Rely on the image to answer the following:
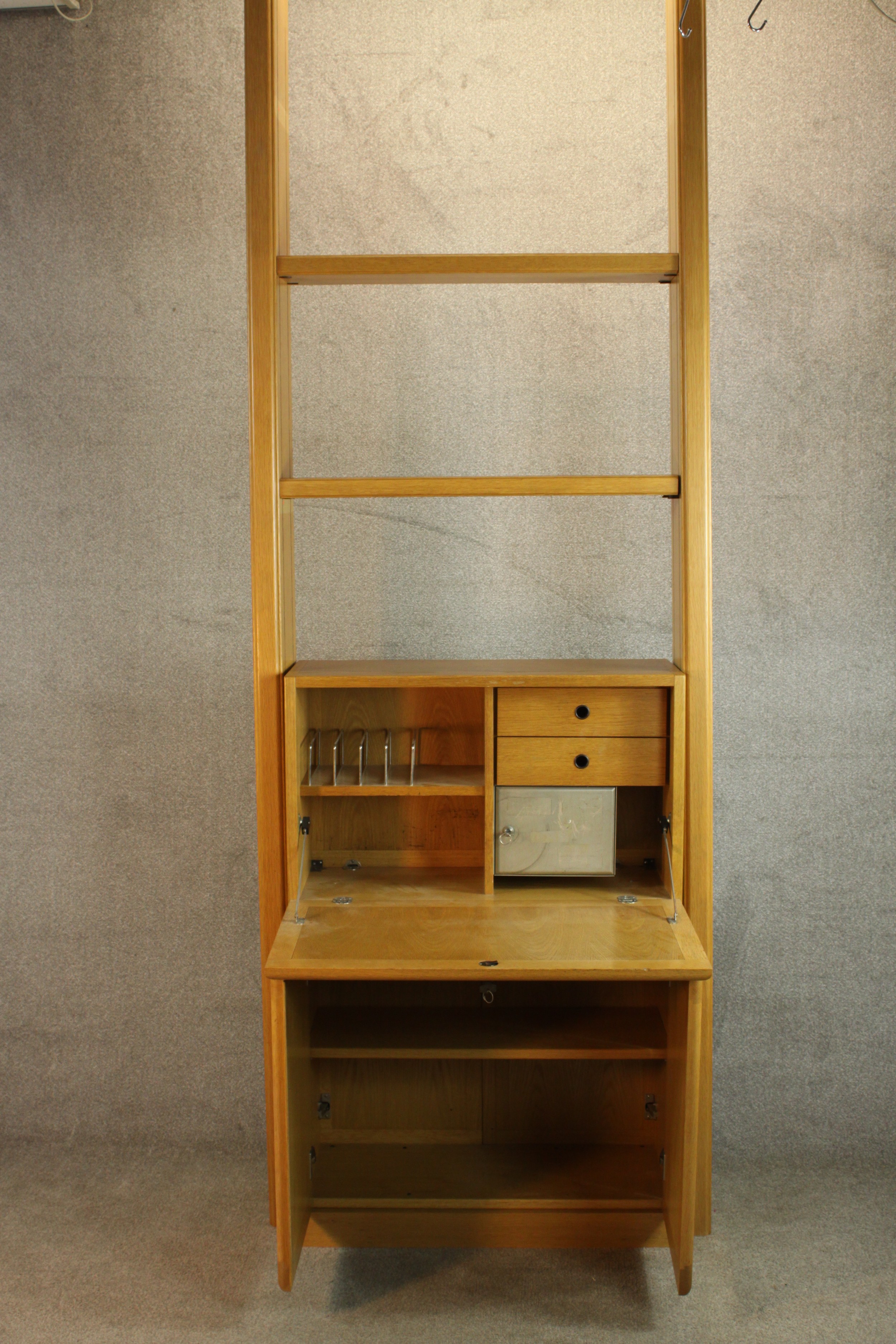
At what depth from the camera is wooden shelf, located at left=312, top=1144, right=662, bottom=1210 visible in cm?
241

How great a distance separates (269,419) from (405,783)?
871 mm

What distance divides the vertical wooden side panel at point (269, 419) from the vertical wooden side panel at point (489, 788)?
0.47m

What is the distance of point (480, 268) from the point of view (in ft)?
7.39

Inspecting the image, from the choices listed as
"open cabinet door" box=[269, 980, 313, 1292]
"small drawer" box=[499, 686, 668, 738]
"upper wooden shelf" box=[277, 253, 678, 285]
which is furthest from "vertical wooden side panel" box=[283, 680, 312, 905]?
"upper wooden shelf" box=[277, 253, 678, 285]

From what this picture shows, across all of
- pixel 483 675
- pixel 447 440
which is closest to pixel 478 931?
pixel 483 675

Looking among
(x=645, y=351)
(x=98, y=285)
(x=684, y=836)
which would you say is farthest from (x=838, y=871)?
(x=98, y=285)

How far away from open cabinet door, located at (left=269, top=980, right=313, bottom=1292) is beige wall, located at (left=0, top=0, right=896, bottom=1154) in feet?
2.49

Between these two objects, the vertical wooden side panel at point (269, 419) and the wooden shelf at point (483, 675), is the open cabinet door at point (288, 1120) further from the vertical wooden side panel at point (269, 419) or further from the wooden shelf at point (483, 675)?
the wooden shelf at point (483, 675)

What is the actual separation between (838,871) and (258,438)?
6.32 ft

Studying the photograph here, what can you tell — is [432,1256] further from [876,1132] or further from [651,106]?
[651,106]

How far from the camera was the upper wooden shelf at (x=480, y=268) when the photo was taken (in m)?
2.24

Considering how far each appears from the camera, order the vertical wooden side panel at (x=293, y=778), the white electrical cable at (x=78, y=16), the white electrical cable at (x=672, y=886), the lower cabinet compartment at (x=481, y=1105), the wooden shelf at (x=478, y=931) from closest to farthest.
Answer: the wooden shelf at (x=478, y=931) < the white electrical cable at (x=672, y=886) < the vertical wooden side panel at (x=293, y=778) < the lower cabinet compartment at (x=481, y=1105) < the white electrical cable at (x=78, y=16)

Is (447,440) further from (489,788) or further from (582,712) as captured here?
(489,788)

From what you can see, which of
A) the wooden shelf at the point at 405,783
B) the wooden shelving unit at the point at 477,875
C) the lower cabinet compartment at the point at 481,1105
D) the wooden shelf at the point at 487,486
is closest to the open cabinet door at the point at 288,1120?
the wooden shelving unit at the point at 477,875
